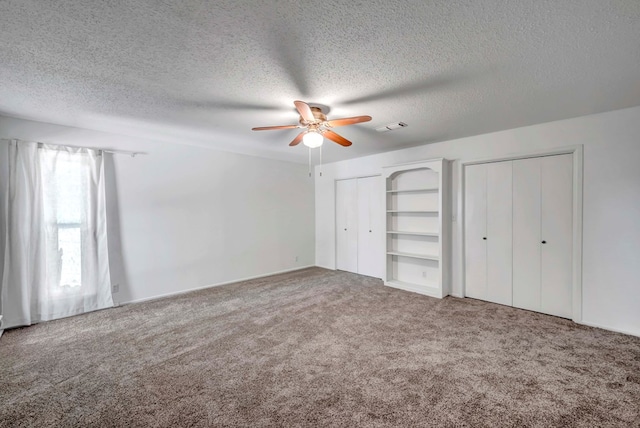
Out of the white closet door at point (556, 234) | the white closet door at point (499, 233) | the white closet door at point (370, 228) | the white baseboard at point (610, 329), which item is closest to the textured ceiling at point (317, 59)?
the white closet door at point (556, 234)

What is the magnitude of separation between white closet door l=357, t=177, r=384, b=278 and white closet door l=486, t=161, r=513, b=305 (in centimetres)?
180

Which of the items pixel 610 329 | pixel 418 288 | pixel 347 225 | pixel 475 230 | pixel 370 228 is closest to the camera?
pixel 610 329

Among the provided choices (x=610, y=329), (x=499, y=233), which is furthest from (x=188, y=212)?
(x=610, y=329)

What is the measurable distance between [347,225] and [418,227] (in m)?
1.61

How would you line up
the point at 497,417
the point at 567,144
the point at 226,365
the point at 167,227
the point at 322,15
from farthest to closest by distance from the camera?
the point at 167,227
the point at 567,144
the point at 226,365
the point at 497,417
the point at 322,15

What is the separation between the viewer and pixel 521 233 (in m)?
3.46

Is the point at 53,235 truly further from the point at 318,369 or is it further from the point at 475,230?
the point at 475,230

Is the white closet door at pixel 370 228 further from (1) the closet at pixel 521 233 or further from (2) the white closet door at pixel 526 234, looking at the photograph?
(2) the white closet door at pixel 526 234

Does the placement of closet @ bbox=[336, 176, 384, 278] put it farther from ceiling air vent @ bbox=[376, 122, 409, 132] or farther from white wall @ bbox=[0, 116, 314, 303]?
ceiling air vent @ bbox=[376, 122, 409, 132]

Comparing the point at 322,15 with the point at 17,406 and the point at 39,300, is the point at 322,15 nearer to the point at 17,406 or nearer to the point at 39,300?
the point at 17,406

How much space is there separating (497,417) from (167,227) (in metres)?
4.42

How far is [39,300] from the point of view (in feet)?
10.1

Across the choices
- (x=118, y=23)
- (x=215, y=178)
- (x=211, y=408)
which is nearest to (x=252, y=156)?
(x=215, y=178)

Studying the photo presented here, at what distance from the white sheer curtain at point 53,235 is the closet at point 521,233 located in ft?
17.3
